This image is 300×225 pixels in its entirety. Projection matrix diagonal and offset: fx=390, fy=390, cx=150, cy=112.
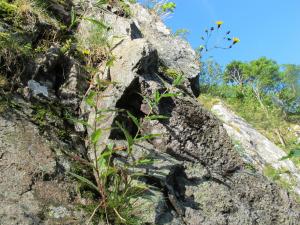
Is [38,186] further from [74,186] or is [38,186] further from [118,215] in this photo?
[118,215]

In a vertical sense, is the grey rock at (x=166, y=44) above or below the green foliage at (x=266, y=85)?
below

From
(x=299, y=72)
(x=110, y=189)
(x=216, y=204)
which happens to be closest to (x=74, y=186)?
(x=110, y=189)

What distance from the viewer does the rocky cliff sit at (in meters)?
2.81

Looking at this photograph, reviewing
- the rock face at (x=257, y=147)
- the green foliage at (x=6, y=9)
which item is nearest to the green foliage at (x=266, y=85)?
the rock face at (x=257, y=147)

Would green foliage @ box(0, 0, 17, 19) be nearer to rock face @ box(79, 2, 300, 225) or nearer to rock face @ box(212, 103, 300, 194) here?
rock face @ box(79, 2, 300, 225)

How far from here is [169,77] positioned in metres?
4.84

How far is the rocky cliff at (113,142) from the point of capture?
2.81m

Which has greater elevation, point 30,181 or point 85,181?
point 85,181

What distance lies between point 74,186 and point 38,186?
0.94 feet

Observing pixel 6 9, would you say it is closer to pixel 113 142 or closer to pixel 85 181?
pixel 113 142

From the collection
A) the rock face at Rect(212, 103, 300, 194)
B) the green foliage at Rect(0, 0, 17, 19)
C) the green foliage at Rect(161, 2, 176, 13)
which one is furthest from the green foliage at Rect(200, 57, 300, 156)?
the green foliage at Rect(0, 0, 17, 19)

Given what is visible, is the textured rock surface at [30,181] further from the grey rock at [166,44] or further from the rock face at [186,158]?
the grey rock at [166,44]

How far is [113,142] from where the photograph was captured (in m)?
3.42

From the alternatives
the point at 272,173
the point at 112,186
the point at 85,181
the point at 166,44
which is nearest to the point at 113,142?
the point at 112,186
